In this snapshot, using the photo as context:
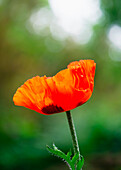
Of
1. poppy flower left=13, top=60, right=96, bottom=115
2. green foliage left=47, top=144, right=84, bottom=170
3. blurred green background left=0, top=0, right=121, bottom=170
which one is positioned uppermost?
blurred green background left=0, top=0, right=121, bottom=170

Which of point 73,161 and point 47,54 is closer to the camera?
point 73,161

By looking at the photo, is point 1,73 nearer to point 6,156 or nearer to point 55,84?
point 6,156

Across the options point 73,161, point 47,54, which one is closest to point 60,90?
point 73,161

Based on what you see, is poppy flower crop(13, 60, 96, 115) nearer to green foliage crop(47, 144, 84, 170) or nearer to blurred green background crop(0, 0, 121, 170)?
green foliage crop(47, 144, 84, 170)

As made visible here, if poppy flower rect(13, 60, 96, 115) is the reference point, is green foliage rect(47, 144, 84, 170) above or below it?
below

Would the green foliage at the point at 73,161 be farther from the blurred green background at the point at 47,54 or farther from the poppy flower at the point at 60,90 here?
the blurred green background at the point at 47,54

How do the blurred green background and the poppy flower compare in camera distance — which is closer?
A: the poppy flower

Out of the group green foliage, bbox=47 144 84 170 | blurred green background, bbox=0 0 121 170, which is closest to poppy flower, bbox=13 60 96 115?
green foliage, bbox=47 144 84 170

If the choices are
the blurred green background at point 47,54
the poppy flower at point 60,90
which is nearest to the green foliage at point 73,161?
the poppy flower at point 60,90

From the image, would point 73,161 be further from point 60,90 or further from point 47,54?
point 47,54
